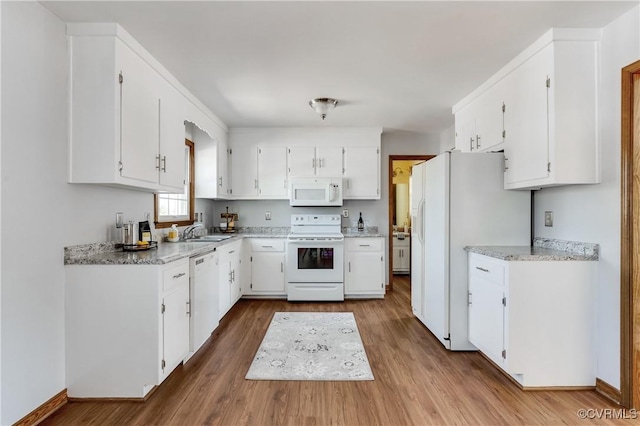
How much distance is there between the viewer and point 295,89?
3.27m

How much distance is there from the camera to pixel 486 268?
261 centimetres

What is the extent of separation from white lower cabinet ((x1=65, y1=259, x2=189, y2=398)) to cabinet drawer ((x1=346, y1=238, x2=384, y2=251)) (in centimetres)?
290

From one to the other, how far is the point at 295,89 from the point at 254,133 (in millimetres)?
1717

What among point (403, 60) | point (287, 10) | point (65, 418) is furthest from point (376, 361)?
point (287, 10)

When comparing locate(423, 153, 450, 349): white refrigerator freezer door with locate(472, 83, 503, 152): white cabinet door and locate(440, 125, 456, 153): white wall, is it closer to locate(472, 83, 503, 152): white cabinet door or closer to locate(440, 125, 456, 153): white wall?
locate(472, 83, 503, 152): white cabinet door

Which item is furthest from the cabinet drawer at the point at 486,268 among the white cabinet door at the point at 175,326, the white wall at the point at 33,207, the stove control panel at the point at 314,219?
the white wall at the point at 33,207

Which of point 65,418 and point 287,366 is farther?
→ point 287,366

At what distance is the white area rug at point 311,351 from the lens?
2506 mm

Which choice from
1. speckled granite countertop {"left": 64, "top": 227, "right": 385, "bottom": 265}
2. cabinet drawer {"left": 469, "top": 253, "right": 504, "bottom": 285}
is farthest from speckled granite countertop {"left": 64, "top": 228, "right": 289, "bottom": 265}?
cabinet drawer {"left": 469, "top": 253, "right": 504, "bottom": 285}

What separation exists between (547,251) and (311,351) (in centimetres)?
201

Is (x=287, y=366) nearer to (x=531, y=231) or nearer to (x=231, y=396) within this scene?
(x=231, y=396)

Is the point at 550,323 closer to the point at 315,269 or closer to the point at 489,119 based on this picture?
the point at 489,119

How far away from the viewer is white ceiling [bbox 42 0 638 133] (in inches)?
78.0

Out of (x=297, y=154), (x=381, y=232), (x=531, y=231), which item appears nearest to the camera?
(x=531, y=231)
